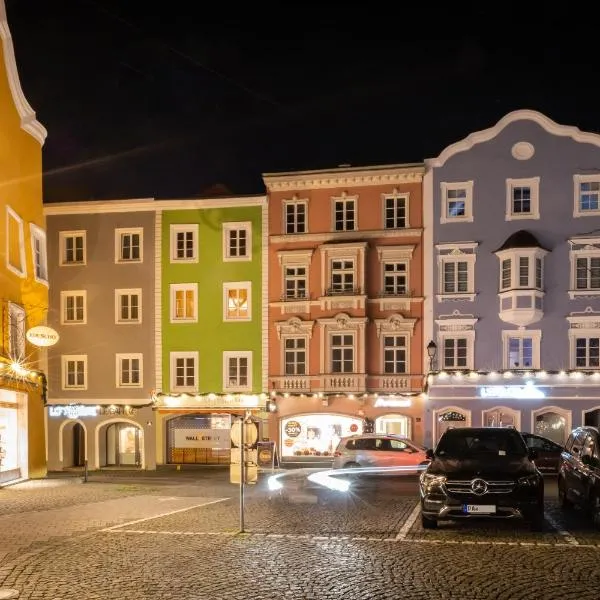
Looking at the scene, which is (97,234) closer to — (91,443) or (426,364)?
(91,443)

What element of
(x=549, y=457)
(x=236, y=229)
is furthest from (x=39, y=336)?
(x=549, y=457)

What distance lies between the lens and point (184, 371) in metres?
36.3

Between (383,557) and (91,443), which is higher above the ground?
(383,557)

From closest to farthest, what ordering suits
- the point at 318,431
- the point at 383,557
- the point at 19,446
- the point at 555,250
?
the point at 383,557 < the point at 19,446 < the point at 555,250 < the point at 318,431

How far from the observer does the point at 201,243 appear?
36.1 meters

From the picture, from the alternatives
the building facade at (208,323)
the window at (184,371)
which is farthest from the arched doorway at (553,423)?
the window at (184,371)

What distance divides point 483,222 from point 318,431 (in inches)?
456

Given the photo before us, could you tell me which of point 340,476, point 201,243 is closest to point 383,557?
point 340,476

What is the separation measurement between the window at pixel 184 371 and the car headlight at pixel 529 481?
79.3 feet

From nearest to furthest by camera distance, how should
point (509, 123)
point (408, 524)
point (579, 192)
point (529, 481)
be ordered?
point (529, 481) → point (408, 524) → point (579, 192) → point (509, 123)

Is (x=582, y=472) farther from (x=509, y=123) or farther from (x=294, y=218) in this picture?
(x=294, y=218)

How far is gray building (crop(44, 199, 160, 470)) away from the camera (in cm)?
3650

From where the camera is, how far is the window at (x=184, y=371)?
3619 cm

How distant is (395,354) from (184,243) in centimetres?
1083
